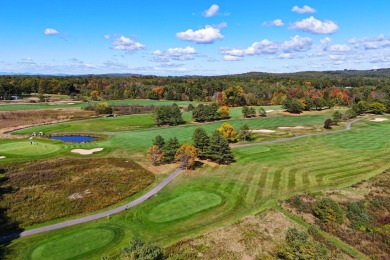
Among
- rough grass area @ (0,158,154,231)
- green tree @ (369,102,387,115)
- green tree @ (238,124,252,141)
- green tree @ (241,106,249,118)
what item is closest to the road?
rough grass area @ (0,158,154,231)

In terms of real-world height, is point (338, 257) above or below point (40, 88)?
below

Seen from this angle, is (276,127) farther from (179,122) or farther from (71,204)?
(71,204)

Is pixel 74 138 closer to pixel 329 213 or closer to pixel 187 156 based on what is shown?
pixel 187 156

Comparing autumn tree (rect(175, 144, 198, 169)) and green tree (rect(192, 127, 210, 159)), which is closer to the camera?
autumn tree (rect(175, 144, 198, 169))

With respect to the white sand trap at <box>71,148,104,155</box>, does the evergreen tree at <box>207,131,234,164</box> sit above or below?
above

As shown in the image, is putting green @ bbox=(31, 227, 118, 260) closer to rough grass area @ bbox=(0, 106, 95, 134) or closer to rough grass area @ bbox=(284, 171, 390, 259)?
rough grass area @ bbox=(284, 171, 390, 259)

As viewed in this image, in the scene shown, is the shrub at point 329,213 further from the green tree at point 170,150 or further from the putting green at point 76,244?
the green tree at point 170,150

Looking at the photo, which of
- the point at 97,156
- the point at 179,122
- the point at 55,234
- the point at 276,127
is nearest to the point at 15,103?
the point at 179,122
